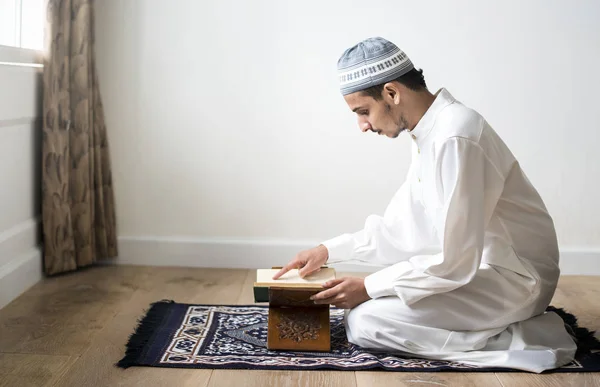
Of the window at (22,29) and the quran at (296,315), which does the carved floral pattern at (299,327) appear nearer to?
the quran at (296,315)

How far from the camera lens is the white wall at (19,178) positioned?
3197mm

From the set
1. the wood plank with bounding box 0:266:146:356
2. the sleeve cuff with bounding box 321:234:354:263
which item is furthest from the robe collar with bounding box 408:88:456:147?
the wood plank with bounding box 0:266:146:356

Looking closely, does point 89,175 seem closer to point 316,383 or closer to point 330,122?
point 330,122

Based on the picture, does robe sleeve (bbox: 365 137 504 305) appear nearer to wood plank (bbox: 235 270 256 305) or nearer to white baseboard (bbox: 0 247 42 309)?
wood plank (bbox: 235 270 256 305)

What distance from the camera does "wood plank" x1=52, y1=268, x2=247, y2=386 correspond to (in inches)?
95.2

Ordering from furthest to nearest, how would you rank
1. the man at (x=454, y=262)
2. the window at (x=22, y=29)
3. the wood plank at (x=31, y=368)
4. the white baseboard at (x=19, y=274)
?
the window at (x=22, y=29) < the white baseboard at (x=19, y=274) < the man at (x=454, y=262) < the wood plank at (x=31, y=368)

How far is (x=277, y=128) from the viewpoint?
389 cm

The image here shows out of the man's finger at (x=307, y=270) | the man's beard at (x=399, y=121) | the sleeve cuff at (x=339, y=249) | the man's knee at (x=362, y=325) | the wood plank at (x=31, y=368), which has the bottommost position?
the wood plank at (x=31, y=368)

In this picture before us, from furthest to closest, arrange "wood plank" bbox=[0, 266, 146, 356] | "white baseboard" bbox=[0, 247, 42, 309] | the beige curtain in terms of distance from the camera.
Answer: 1. the beige curtain
2. "white baseboard" bbox=[0, 247, 42, 309]
3. "wood plank" bbox=[0, 266, 146, 356]

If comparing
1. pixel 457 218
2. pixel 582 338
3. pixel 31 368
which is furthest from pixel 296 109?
pixel 31 368

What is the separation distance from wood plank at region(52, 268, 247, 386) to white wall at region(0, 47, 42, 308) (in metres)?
0.48

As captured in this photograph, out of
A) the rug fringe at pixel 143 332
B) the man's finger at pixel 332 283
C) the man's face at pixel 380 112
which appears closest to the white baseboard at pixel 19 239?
the rug fringe at pixel 143 332

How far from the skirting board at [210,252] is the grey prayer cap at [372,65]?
151 centimetres

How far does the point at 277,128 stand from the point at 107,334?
1449 mm
